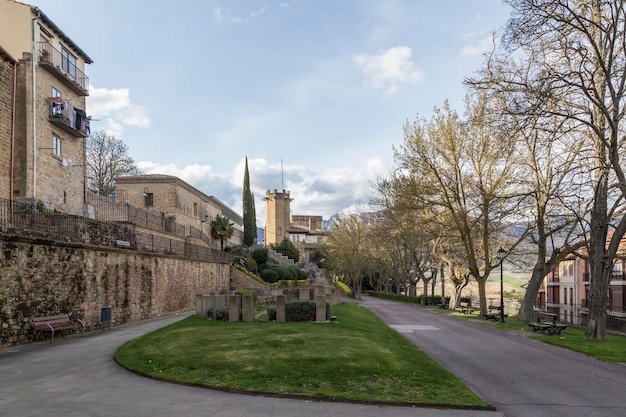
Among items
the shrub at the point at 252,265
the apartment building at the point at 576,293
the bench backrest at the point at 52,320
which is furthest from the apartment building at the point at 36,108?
the apartment building at the point at 576,293

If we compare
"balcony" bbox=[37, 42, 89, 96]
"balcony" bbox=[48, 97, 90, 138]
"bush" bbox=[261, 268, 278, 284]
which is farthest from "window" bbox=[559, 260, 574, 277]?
"balcony" bbox=[37, 42, 89, 96]

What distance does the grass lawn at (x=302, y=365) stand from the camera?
9.09m

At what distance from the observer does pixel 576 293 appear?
53.4 meters

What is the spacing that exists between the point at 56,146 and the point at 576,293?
5243 cm

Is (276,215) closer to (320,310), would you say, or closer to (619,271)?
(619,271)

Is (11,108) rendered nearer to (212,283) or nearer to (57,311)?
(57,311)

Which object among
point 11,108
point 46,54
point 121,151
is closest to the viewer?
point 11,108

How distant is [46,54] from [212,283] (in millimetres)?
20406

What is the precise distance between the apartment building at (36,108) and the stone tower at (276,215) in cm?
7279

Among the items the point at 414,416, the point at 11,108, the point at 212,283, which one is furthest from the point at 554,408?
the point at 212,283

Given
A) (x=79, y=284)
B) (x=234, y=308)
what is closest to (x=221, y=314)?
(x=234, y=308)

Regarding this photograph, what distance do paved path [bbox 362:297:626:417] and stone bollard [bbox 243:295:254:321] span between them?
6.40 metres

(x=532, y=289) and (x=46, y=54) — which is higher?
(x=46, y=54)

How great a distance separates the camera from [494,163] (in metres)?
29.5
